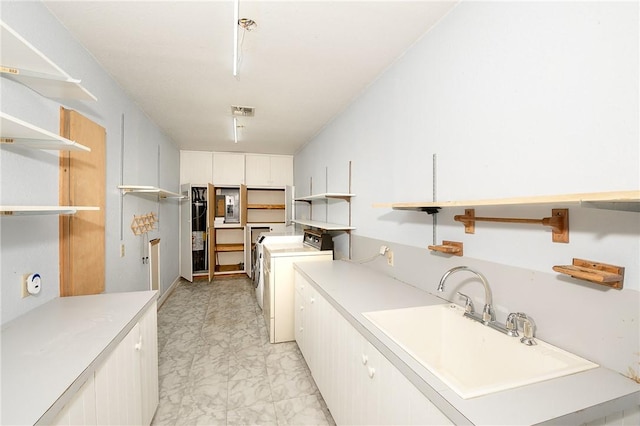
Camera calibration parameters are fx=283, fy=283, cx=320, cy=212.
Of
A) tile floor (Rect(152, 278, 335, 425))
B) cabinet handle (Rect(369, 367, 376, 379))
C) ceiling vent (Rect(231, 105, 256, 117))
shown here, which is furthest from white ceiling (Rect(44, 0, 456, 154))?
tile floor (Rect(152, 278, 335, 425))

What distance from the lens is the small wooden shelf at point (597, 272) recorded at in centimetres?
88

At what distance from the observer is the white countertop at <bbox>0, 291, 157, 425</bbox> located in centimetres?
85

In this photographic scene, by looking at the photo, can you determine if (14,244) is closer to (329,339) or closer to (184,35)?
(184,35)

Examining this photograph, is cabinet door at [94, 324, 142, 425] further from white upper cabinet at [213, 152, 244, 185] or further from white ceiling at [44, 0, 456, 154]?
white upper cabinet at [213, 152, 244, 185]

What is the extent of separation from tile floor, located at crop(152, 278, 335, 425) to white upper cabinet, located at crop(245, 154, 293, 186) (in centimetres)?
278

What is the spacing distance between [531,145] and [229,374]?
2.63 meters

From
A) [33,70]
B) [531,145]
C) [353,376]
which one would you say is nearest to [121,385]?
[353,376]

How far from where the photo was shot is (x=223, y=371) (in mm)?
2441

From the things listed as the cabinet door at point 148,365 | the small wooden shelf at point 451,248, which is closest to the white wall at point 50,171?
the cabinet door at point 148,365

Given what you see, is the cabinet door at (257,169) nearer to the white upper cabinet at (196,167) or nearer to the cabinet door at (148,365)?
the white upper cabinet at (196,167)

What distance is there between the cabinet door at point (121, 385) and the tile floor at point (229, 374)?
1.79 ft

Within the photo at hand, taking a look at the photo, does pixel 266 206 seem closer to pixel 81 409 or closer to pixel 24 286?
pixel 24 286

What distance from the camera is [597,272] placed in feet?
2.97

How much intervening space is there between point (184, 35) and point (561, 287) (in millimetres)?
2447
